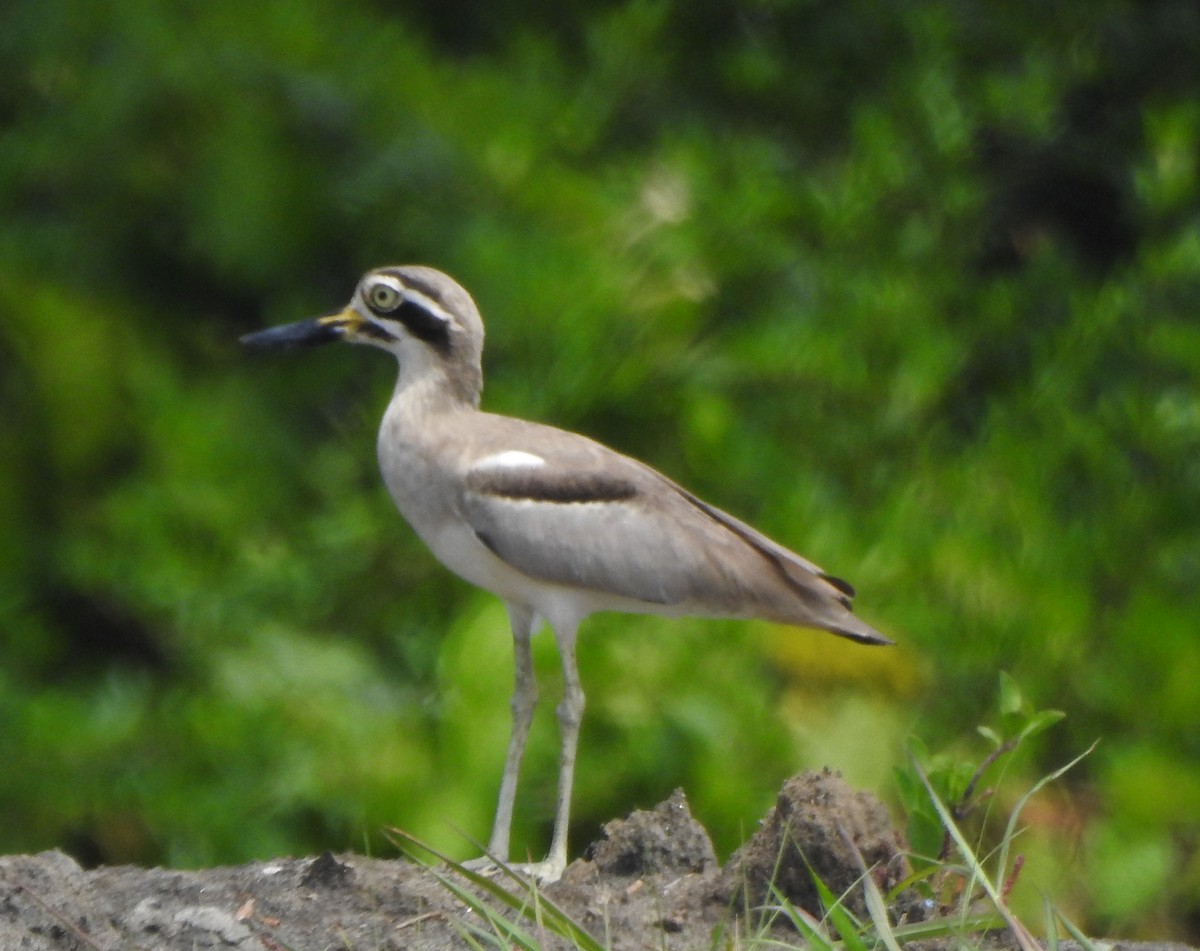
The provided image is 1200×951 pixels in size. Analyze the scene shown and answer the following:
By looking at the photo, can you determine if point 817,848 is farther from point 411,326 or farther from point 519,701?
point 411,326

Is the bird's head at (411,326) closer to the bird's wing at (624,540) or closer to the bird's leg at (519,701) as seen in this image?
the bird's wing at (624,540)

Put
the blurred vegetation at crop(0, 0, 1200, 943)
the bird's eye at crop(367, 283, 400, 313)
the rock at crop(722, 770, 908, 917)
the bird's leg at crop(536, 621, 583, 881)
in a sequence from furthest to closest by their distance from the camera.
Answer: the blurred vegetation at crop(0, 0, 1200, 943) < the bird's eye at crop(367, 283, 400, 313) < the bird's leg at crop(536, 621, 583, 881) < the rock at crop(722, 770, 908, 917)

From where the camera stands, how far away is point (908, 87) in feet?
29.9

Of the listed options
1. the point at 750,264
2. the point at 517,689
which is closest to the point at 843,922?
the point at 517,689

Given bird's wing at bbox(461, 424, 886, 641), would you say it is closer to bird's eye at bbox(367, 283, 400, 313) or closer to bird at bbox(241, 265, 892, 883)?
bird at bbox(241, 265, 892, 883)

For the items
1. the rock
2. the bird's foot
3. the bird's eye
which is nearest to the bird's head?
the bird's eye

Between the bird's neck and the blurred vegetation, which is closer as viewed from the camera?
the bird's neck

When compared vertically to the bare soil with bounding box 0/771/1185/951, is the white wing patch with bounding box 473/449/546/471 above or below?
above

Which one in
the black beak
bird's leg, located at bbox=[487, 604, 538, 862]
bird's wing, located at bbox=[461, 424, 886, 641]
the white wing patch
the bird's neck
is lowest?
bird's leg, located at bbox=[487, 604, 538, 862]

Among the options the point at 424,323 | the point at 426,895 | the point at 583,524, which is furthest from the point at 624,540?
the point at 426,895

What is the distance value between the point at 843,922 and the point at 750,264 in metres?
5.58

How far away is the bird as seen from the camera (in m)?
4.93

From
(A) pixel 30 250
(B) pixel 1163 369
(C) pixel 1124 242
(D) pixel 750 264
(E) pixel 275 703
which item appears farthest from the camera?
(C) pixel 1124 242

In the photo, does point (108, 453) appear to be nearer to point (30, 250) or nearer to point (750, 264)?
point (30, 250)
